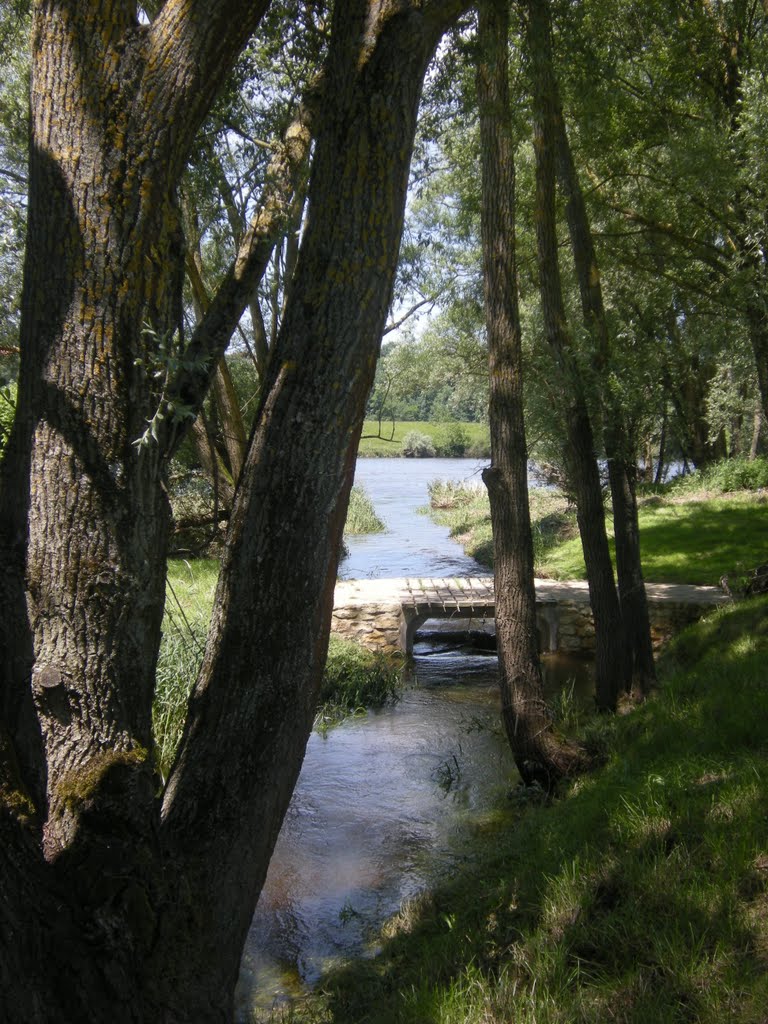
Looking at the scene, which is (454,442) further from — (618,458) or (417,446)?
(618,458)

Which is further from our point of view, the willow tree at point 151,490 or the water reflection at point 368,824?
the water reflection at point 368,824

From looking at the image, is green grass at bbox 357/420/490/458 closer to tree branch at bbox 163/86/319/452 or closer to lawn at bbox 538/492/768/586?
lawn at bbox 538/492/768/586

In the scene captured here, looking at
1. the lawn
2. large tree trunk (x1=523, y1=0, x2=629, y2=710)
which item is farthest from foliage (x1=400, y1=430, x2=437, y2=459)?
large tree trunk (x1=523, y1=0, x2=629, y2=710)

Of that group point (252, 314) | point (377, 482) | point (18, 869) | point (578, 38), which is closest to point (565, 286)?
point (252, 314)

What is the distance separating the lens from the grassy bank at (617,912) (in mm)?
3135

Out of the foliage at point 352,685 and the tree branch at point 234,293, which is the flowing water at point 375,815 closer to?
the foliage at point 352,685

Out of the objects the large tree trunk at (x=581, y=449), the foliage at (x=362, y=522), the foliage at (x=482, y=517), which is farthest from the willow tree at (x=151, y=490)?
the foliage at (x=362, y=522)

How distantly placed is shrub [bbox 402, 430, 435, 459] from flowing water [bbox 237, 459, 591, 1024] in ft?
139

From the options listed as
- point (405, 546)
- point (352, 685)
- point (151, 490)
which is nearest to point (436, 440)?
point (405, 546)

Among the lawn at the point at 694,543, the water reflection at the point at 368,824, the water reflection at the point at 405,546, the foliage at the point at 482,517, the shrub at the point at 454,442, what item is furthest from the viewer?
the shrub at the point at 454,442

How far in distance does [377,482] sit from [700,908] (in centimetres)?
4251

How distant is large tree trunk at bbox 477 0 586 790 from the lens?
7.01 m

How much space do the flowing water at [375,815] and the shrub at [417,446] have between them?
139 feet

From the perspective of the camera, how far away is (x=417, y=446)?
5678 cm
